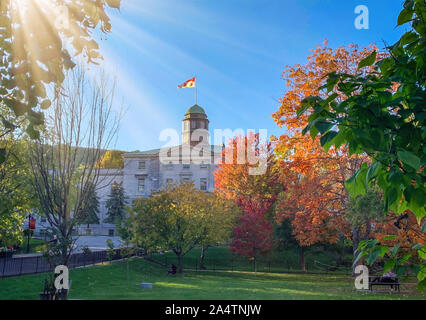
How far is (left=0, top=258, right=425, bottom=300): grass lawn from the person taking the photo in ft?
49.2

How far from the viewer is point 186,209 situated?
2811 cm

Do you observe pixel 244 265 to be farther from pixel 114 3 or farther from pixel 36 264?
pixel 114 3

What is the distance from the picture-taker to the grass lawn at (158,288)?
15.0m

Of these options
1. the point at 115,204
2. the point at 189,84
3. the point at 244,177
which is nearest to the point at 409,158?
the point at 244,177

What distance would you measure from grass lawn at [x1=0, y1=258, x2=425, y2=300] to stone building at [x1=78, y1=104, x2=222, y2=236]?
100ft

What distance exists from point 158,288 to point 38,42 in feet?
55.2

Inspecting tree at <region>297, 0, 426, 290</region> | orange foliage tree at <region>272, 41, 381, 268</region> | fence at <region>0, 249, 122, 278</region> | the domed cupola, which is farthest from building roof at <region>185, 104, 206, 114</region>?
tree at <region>297, 0, 426, 290</region>

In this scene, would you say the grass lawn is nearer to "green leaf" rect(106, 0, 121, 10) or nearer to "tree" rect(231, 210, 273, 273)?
"tree" rect(231, 210, 273, 273)

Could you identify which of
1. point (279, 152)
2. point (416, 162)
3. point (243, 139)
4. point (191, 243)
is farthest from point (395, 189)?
point (243, 139)

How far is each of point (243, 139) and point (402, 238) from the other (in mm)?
23327

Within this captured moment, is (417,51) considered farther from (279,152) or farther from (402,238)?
(402,238)

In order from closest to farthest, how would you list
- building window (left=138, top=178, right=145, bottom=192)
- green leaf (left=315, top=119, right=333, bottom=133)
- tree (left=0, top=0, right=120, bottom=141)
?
green leaf (left=315, top=119, right=333, bottom=133) < tree (left=0, top=0, right=120, bottom=141) < building window (left=138, top=178, right=145, bottom=192)

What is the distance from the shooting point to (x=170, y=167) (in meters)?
59.9

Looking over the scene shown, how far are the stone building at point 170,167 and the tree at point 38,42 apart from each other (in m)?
52.5
